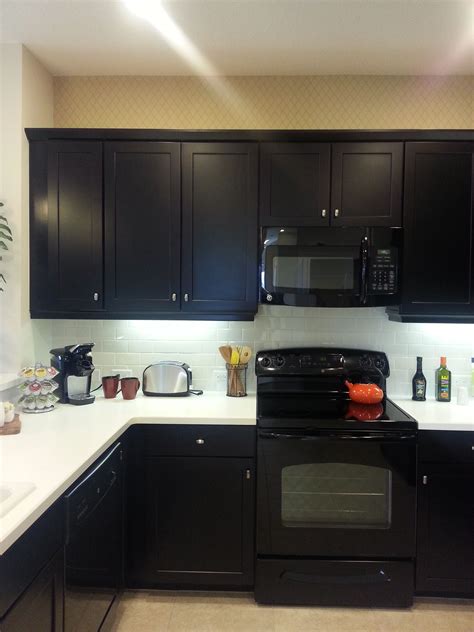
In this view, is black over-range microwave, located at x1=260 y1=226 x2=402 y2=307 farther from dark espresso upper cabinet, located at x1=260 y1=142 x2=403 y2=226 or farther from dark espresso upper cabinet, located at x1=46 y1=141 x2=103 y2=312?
dark espresso upper cabinet, located at x1=46 y1=141 x2=103 y2=312

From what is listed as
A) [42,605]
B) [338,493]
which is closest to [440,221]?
[338,493]

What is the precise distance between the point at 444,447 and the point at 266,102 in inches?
87.4

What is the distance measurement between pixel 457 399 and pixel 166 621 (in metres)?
1.93

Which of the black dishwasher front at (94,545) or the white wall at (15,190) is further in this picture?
the white wall at (15,190)

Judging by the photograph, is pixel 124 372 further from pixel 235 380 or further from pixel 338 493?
Answer: pixel 338 493

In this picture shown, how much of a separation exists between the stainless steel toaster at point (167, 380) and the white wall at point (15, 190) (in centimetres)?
71

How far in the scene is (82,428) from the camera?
209 centimetres

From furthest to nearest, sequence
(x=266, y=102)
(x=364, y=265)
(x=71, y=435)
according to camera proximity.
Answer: (x=266, y=102) → (x=364, y=265) → (x=71, y=435)

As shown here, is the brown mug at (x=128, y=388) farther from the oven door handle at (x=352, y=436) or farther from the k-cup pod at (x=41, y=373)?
the oven door handle at (x=352, y=436)

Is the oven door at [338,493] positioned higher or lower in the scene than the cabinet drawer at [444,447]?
lower

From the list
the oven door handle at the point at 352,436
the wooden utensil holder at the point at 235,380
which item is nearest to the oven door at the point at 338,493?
the oven door handle at the point at 352,436

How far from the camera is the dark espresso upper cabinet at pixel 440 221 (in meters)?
2.53

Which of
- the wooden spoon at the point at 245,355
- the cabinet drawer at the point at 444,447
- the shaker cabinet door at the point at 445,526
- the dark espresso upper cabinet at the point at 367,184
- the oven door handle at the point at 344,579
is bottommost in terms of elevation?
the oven door handle at the point at 344,579

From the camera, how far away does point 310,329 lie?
290 centimetres
